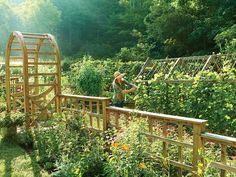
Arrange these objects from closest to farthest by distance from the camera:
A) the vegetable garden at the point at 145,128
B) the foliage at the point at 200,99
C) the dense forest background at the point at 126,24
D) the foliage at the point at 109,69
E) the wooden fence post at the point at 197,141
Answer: the wooden fence post at the point at 197,141, the vegetable garden at the point at 145,128, the foliage at the point at 200,99, the foliage at the point at 109,69, the dense forest background at the point at 126,24

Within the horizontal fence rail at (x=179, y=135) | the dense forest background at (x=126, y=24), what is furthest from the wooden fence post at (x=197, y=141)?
the dense forest background at (x=126, y=24)

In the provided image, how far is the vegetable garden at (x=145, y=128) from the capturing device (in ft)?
11.8

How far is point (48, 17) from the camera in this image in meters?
32.3

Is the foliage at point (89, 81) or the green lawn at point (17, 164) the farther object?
the foliage at point (89, 81)

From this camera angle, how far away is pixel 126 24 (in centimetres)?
3173

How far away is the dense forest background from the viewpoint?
19.4 meters

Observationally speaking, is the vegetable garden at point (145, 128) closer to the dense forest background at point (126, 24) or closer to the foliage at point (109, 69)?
the foliage at point (109, 69)

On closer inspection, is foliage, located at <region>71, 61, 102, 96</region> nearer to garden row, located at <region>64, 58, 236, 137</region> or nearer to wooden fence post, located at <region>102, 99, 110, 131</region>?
garden row, located at <region>64, 58, 236, 137</region>

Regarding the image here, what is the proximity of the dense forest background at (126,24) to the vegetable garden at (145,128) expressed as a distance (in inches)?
417

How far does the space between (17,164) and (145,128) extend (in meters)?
2.30

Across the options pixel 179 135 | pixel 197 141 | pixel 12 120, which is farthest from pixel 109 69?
pixel 197 141

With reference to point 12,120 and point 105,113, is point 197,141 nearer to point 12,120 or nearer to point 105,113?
point 105,113

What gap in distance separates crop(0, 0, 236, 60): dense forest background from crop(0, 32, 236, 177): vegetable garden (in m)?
10.6

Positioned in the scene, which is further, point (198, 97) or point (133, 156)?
point (198, 97)
